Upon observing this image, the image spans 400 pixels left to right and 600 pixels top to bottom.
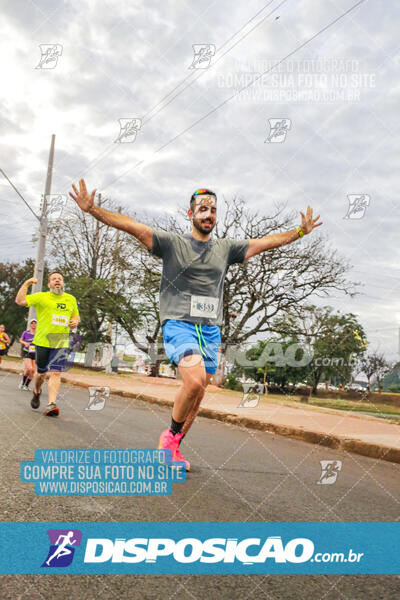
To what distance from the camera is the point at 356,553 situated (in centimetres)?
Answer: 254

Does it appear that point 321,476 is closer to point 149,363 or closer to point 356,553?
point 356,553

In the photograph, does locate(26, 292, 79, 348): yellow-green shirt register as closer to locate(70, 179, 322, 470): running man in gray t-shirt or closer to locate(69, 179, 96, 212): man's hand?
locate(70, 179, 322, 470): running man in gray t-shirt

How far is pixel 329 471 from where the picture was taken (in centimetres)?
477

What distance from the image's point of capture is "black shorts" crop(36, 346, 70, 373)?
708 cm

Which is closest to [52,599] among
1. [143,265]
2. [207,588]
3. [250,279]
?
[207,588]

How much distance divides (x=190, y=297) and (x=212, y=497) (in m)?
1.40

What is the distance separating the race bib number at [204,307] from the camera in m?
3.96

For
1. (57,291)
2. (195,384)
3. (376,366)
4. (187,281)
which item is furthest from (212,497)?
(376,366)

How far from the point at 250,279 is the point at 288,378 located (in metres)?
31.7

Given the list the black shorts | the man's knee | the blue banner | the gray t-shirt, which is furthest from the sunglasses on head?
the black shorts

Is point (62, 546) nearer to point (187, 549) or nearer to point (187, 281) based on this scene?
point (187, 549)

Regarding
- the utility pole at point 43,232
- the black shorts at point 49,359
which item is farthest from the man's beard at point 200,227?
the utility pole at point 43,232

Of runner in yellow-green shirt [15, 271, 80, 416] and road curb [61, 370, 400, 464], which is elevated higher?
runner in yellow-green shirt [15, 271, 80, 416]

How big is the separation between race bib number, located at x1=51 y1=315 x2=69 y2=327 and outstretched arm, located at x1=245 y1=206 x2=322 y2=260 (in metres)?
3.65
